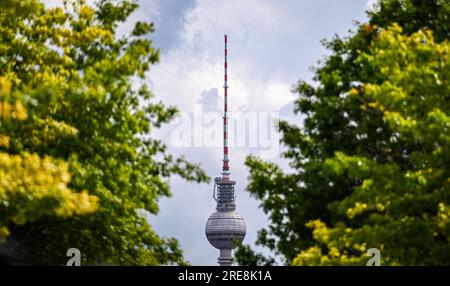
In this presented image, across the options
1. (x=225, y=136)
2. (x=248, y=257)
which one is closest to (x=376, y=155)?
(x=248, y=257)

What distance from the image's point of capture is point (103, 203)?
26000mm

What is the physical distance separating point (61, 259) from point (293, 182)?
715cm

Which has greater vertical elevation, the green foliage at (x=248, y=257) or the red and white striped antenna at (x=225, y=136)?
the red and white striped antenna at (x=225, y=136)

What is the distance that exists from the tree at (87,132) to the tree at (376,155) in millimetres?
4015

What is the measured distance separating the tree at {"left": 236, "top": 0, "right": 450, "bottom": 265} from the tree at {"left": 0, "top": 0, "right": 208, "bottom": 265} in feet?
13.2

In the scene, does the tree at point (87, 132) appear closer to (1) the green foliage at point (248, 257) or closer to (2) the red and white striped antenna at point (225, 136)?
(1) the green foliage at point (248, 257)

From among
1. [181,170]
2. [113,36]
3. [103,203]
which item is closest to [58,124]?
[103,203]

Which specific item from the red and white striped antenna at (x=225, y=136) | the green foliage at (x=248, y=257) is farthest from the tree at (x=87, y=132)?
the red and white striped antenna at (x=225, y=136)

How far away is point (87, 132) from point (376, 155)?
7720 mm

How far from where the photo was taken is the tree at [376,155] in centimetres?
2156

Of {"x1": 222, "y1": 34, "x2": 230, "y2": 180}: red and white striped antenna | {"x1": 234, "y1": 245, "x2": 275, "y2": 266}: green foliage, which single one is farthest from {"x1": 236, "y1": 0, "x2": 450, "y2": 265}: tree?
{"x1": 222, "y1": 34, "x2": 230, "y2": 180}: red and white striped antenna

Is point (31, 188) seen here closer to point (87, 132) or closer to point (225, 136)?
point (87, 132)

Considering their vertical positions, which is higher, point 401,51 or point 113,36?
point 113,36
